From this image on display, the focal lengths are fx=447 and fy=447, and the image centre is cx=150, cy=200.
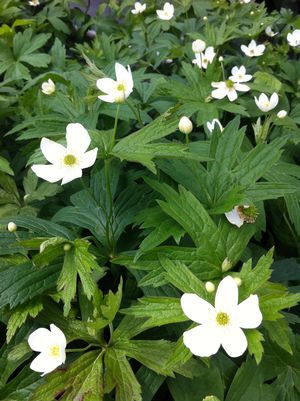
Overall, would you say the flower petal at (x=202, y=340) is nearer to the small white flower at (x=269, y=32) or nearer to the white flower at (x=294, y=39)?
the white flower at (x=294, y=39)

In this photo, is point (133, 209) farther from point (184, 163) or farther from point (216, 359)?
point (216, 359)

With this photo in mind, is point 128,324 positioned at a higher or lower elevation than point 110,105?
lower

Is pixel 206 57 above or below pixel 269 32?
above

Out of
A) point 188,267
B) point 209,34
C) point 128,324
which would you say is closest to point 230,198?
point 188,267

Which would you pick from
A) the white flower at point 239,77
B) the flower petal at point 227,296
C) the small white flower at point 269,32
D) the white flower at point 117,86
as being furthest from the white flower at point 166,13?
the flower petal at point 227,296

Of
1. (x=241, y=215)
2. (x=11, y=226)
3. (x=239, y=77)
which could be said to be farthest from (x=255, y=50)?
(x=11, y=226)

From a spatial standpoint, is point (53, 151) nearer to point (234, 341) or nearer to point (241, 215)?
point (241, 215)
